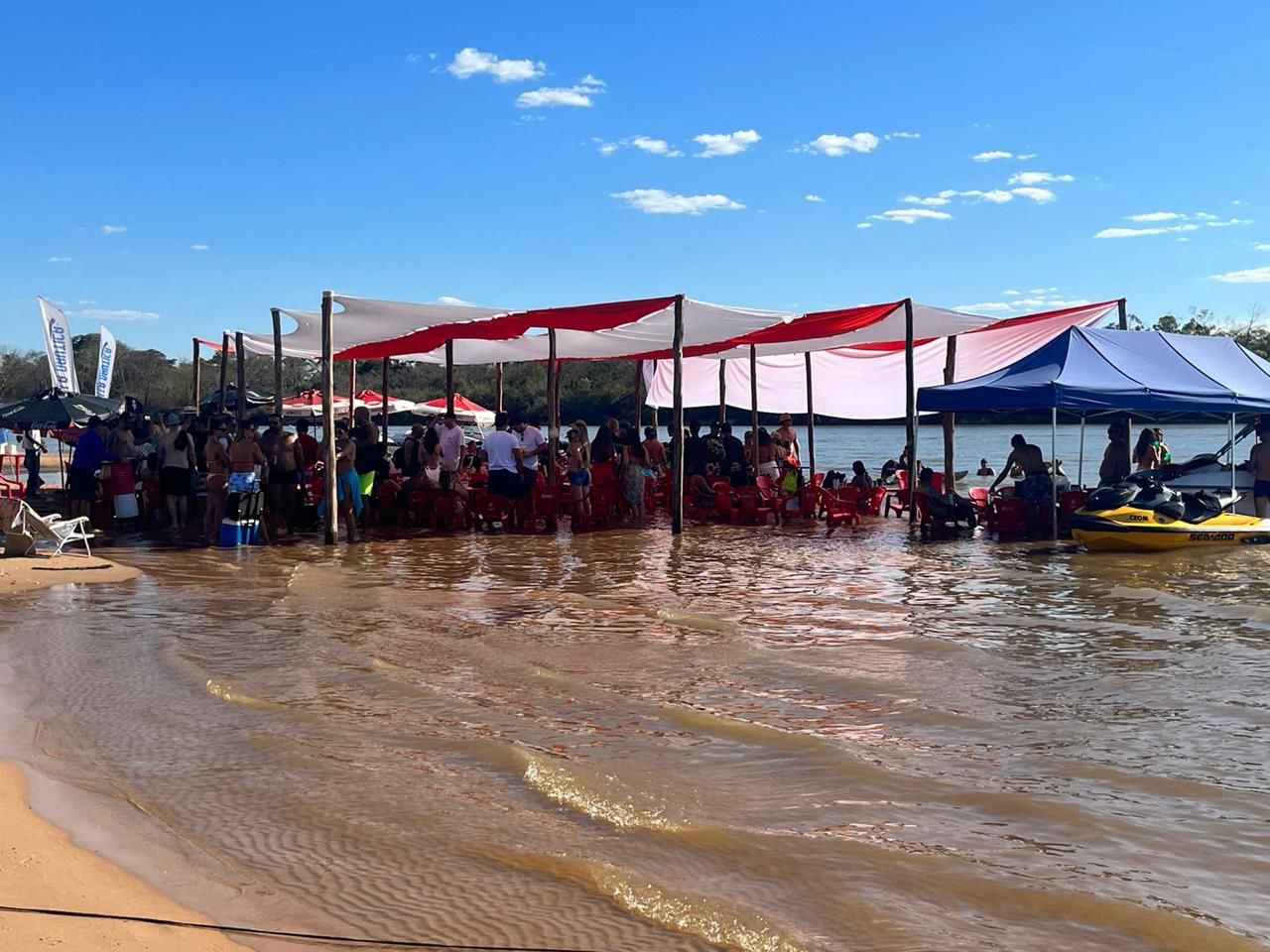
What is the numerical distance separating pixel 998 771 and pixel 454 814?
2334 millimetres

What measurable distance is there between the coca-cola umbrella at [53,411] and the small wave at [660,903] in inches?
568

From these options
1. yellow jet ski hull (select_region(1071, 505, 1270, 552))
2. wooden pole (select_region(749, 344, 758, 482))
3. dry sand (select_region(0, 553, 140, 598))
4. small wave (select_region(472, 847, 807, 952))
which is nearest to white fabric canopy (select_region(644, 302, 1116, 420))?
wooden pole (select_region(749, 344, 758, 482))

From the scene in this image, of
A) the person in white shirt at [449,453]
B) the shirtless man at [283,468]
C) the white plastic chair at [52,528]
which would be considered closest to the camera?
the white plastic chair at [52,528]

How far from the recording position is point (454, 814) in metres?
4.78

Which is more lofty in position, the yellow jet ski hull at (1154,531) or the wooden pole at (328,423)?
the wooden pole at (328,423)

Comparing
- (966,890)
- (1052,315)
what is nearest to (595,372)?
(1052,315)

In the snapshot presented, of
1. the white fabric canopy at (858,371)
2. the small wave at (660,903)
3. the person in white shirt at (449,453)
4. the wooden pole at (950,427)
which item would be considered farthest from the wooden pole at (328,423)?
the small wave at (660,903)

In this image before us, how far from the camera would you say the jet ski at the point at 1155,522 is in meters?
12.5

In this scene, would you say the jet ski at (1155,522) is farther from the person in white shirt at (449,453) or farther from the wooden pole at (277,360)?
the wooden pole at (277,360)

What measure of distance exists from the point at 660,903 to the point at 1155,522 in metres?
10.1

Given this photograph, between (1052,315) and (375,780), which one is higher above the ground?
(1052,315)

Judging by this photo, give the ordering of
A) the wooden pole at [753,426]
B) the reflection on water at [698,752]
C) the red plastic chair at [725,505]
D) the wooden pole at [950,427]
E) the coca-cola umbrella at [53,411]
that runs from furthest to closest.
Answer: the coca-cola umbrella at [53,411], the wooden pole at [753,426], the wooden pole at [950,427], the red plastic chair at [725,505], the reflection on water at [698,752]

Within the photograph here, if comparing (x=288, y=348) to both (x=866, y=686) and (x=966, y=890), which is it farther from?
(x=966, y=890)

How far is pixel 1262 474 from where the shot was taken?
45.5 feet
